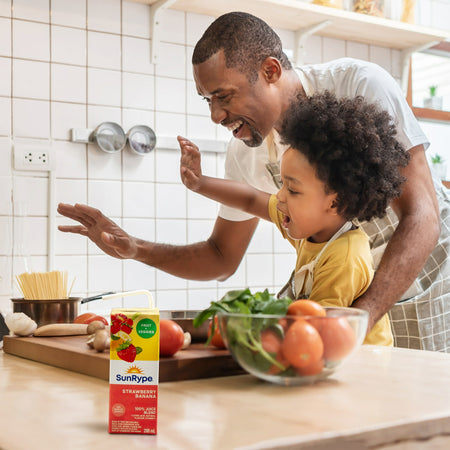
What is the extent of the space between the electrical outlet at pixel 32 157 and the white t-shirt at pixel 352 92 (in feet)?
2.95

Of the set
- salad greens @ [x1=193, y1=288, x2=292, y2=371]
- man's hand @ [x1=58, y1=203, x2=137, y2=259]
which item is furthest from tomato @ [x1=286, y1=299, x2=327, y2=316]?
man's hand @ [x1=58, y1=203, x2=137, y2=259]

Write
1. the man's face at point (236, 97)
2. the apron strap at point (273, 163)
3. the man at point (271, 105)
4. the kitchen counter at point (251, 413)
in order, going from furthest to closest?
the apron strap at point (273, 163) < the man's face at point (236, 97) < the man at point (271, 105) < the kitchen counter at point (251, 413)

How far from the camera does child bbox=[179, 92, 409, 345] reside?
119 cm

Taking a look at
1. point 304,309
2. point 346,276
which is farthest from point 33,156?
point 304,309

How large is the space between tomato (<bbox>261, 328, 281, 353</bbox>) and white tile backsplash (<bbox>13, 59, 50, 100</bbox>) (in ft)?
6.81

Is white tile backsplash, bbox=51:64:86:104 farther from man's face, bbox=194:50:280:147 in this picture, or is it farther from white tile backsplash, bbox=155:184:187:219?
man's face, bbox=194:50:280:147

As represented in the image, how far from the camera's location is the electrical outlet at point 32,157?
2.46 meters

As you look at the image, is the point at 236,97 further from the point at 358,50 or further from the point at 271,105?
the point at 358,50

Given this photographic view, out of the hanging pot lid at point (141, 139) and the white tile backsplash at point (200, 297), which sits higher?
the hanging pot lid at point (141, 139)

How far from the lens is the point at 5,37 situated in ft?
8.06

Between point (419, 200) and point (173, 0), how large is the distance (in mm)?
1605

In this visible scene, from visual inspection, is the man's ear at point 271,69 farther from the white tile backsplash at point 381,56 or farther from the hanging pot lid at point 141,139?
the white tile backsplash at point 381,56

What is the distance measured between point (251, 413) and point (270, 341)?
0.10 m

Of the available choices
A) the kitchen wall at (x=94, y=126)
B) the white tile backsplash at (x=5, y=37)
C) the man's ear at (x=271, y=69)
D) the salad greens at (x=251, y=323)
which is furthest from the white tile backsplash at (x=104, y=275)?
the salad greens at (x=251, y=323)
